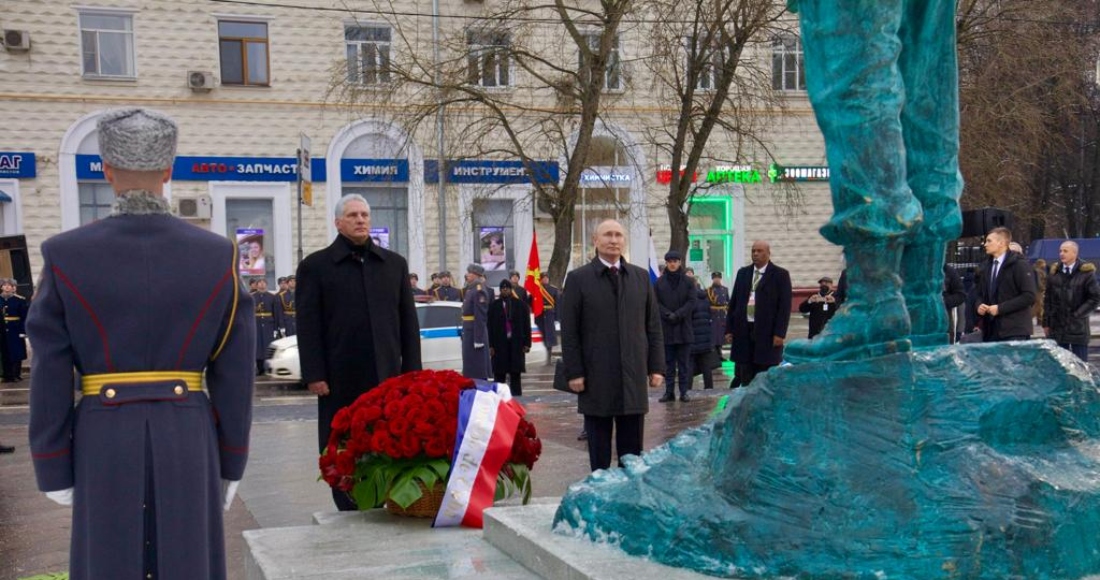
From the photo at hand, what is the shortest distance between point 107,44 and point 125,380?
2821 centimetres

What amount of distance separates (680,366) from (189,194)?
1848 centimetres

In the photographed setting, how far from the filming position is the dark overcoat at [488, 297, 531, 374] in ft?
53.8

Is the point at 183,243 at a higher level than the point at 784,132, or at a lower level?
lower

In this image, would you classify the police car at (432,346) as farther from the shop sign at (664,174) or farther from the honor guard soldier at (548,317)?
the shop sign at (664,174)

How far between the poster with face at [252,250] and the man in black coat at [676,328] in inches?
690

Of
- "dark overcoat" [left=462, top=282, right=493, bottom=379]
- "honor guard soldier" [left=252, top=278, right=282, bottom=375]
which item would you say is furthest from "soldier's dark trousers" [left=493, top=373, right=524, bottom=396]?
"honor guard soldier" [left=252, top=278, right=282, bottom=375]

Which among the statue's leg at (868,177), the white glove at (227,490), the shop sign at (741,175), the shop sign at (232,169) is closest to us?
the white glove at (227,490)

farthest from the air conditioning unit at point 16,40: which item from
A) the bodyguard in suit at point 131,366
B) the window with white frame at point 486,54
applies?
the bodyguard in suit at point 131,366

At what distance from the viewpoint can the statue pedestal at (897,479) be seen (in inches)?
154

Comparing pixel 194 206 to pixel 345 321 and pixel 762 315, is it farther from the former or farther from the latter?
pixel 345 321

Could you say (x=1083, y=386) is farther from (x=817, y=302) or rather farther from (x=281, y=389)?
(x=281, y=389)

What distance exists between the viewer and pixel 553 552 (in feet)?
15.2

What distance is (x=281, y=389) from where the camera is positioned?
19109 millimetres

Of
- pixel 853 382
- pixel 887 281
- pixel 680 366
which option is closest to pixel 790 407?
pixel 853 382
